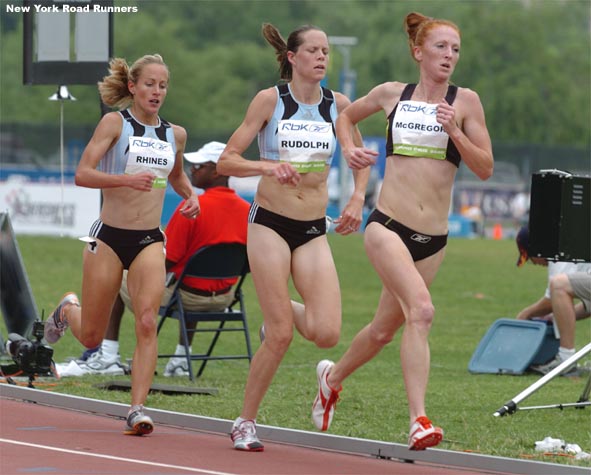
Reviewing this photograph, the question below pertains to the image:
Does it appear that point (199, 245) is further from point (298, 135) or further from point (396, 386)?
point (298, 135)

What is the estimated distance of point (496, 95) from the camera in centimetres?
8600

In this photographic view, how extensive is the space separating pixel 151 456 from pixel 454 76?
248 ft

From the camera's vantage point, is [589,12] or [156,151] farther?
[589,12]

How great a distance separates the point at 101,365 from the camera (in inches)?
528

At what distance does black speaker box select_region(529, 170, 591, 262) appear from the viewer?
35.6 ft

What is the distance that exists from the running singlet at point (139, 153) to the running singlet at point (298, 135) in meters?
0.96

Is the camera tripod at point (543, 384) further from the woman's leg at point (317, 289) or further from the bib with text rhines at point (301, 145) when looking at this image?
the bib with text rhines at point (301, 145)

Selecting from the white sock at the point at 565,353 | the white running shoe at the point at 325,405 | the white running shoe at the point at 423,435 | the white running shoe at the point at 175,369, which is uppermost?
the white running shoe at the point at 423,435

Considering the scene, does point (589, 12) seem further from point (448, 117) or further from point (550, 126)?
point (448, 117)

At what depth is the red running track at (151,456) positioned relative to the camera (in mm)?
8500

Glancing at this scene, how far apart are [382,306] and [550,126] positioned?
3056 inches

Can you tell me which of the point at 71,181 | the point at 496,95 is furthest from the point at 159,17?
the point at 71,181

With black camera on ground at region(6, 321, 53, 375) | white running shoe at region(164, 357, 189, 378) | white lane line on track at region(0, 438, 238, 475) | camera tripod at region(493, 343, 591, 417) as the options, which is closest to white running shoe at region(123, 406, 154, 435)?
white lane line on track at region(0, 438, 238, 475)

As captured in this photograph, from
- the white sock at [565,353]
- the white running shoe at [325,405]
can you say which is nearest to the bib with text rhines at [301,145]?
the white running shoe at [325,405]
